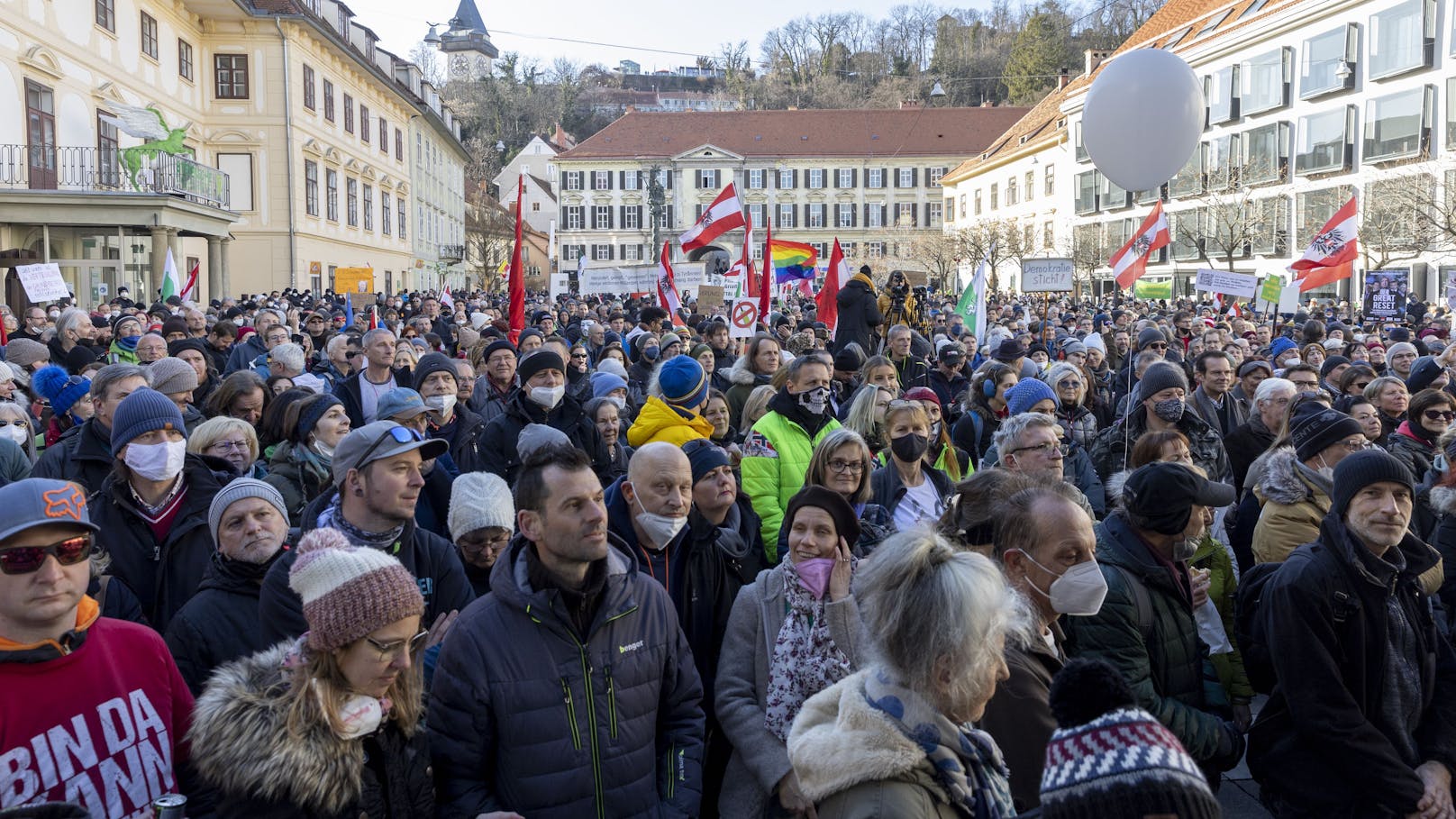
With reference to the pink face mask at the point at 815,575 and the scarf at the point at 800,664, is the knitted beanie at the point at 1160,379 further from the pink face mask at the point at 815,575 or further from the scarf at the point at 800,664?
the scarf at the point at 800,664

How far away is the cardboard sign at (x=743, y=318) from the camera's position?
13.7 meters

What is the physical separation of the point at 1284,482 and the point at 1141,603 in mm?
1545

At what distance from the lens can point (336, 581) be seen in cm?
292

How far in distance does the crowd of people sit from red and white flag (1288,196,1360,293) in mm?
11107

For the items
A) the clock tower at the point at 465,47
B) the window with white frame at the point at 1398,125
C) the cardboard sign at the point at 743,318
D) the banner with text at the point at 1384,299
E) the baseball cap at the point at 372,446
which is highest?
the clock tower at the point at 465,47

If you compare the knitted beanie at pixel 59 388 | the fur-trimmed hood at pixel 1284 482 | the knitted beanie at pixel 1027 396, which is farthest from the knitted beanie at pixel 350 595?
the knitted beanie at pixel 59 388

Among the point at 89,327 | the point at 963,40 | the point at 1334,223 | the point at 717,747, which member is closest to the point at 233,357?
the point at 89,327

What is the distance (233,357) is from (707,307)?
37.3ft

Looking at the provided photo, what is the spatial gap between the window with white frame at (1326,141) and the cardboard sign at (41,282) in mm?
39787

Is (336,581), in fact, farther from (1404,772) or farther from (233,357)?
(233,357)

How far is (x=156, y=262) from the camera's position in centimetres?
2494

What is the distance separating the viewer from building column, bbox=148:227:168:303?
24.5 m

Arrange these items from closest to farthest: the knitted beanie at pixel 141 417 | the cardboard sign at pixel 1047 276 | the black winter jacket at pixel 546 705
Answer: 1. the black winter jacket at pixel 546 705
2. the knitted beanie at pixel 141 417
3. the cardboard sign at pixel 1047 276

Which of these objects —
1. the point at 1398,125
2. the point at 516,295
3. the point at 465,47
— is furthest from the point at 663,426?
the point at 465,47
